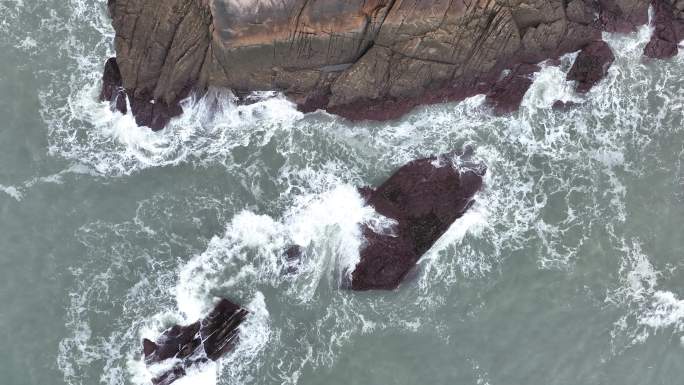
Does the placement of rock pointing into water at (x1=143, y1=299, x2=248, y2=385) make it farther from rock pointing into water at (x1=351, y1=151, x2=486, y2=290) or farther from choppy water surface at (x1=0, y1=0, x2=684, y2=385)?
rock pointing into water at (x1=351, y1=151, x2=486, y2=290)

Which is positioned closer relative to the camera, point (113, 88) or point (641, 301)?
point (641, 301)

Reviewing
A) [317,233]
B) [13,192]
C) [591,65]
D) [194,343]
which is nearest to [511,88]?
[591,65]

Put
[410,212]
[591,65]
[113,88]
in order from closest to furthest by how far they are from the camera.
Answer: [410,212] → [113,88] → [591,65]

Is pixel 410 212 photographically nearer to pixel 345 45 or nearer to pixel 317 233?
pixel 317 233

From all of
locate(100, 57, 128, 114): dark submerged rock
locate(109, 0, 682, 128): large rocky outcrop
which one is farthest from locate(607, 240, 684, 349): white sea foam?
locate(100, 57, 128, 114): dark submerged rock

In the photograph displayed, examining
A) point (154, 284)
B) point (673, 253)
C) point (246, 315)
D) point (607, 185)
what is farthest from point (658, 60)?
point (154, 284)

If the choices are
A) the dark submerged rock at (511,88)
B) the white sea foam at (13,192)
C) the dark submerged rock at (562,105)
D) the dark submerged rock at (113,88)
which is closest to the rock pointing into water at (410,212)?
the dark submerged rock at (511,88)
